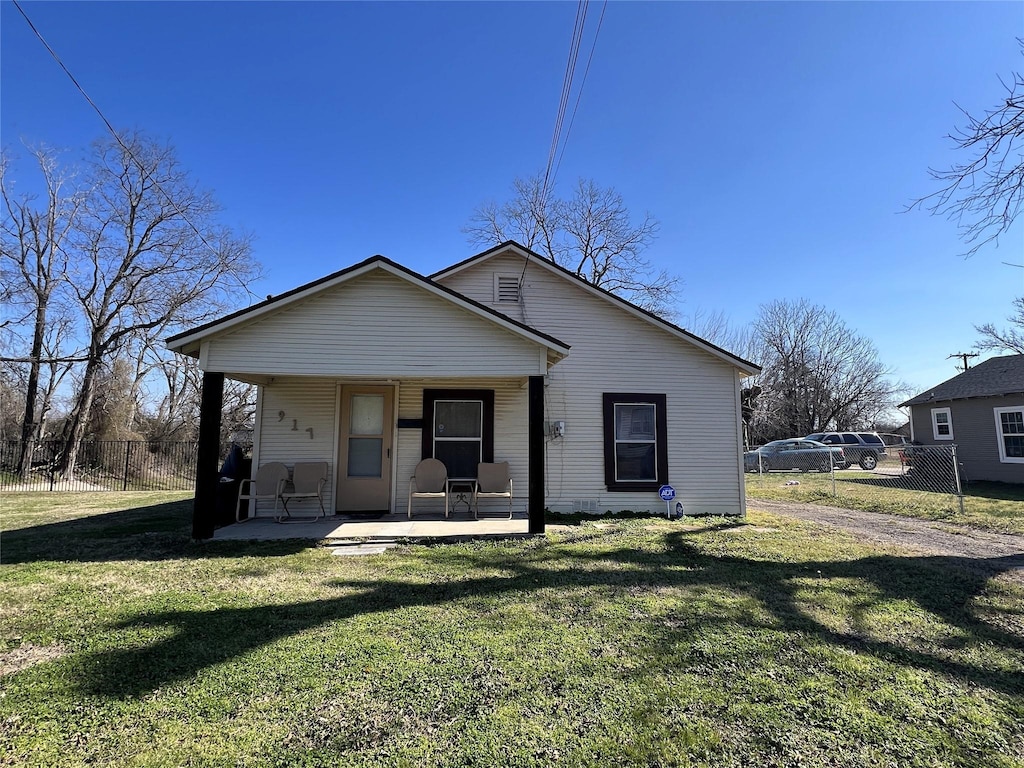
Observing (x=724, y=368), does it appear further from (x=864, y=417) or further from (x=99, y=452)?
(x=864, y=417)

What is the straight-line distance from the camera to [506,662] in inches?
125

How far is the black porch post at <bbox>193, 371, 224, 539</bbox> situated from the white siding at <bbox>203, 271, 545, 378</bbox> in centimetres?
35

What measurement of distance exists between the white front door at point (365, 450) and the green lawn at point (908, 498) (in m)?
10.2

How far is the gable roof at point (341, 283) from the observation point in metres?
6.55

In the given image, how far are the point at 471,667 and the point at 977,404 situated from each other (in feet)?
67.2

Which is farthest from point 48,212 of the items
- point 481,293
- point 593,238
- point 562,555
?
point 562,555

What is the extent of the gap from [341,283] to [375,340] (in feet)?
3.06

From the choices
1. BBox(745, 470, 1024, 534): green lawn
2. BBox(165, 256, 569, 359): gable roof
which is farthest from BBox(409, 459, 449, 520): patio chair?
BBox(745, 470, 1024, 534): green lawn

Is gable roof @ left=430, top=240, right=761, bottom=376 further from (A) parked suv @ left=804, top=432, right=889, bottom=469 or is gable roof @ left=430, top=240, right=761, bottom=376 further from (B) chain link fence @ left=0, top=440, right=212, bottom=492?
(A) parked suv @ left=804, top=432, right=889, bottom=469

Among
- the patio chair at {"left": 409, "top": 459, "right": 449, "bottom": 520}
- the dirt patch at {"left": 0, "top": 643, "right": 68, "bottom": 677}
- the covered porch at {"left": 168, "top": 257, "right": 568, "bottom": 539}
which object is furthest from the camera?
the patio chair at {"left": 409, "top": 459, "right": 449, "bottom": 520}

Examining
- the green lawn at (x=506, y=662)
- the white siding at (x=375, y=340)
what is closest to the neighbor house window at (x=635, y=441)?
the white siding at (x=375, y=340)

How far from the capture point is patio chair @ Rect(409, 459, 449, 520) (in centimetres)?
826

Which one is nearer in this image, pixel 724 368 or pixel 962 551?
pixel 962 551

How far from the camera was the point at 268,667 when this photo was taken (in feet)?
10.1
